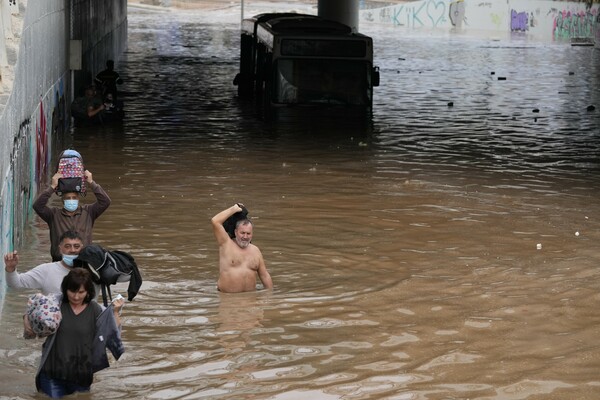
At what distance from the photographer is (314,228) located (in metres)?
15.7

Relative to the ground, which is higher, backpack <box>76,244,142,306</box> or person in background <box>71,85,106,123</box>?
backpack <box>76,244,142,306</box>

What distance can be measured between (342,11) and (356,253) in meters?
38.3

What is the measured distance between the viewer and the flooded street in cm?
975

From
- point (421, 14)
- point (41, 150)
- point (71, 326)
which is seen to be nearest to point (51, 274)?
point (71, 326)

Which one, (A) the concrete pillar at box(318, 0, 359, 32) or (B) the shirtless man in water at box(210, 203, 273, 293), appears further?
(A) the concrete pillar at box(318, 0, 359, 32)

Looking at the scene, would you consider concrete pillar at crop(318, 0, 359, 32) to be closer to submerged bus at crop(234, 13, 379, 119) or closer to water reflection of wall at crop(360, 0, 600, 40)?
water reflection of wall at crop(360, 0, 600, 40)

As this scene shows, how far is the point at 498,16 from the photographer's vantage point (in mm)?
77125

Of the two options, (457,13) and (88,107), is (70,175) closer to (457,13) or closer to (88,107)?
(88,107)

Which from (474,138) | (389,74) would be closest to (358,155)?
(474,138)

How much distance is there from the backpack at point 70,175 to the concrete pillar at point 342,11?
41.4 meters

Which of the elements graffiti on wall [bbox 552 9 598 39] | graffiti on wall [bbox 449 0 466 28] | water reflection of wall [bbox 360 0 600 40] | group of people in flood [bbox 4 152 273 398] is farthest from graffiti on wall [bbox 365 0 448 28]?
group of people in flood [bbox 4 152 273 398]

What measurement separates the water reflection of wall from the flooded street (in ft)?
131

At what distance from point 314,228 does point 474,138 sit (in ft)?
34.2

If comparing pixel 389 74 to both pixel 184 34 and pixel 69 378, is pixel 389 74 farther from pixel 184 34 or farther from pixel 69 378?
pixel 69 378
